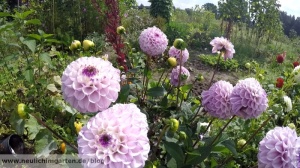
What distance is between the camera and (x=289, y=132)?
1.04 metres

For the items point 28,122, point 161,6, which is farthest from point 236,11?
point 28,122

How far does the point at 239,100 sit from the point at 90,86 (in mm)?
548

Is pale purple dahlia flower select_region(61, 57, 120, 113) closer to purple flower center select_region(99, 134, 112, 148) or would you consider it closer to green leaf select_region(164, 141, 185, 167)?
purple flower center select_region(99, 134, 112, 148)

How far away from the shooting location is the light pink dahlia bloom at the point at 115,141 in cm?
73

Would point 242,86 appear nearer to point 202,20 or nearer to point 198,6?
point 202,20

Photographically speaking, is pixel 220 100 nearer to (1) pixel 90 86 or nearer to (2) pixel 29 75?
(1) pixel 90 86

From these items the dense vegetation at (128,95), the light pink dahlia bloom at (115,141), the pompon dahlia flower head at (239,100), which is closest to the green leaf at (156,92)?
the dense vegetation at (128,95)

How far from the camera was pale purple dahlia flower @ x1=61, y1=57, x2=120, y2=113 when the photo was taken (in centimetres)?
87

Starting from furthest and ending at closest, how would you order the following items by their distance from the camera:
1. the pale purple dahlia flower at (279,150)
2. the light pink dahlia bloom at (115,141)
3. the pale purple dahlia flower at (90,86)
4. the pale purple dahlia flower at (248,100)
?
the pale purple dahlia flower at (248,100) → the pale purple dahlia flower at (279,150) → the pale purple dahlia flower at (90,86) → the light pink dahlia bloom at (115,141)

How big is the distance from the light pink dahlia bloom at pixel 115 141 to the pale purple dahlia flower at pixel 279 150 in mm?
493

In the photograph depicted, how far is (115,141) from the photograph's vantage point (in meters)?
0.75

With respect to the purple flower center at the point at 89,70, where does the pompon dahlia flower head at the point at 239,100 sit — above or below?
below

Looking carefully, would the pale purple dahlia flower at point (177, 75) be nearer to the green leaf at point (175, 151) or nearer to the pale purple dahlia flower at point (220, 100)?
the pale purple dahlia flower at point (220, 100)

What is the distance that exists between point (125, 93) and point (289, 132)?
0.60 m
